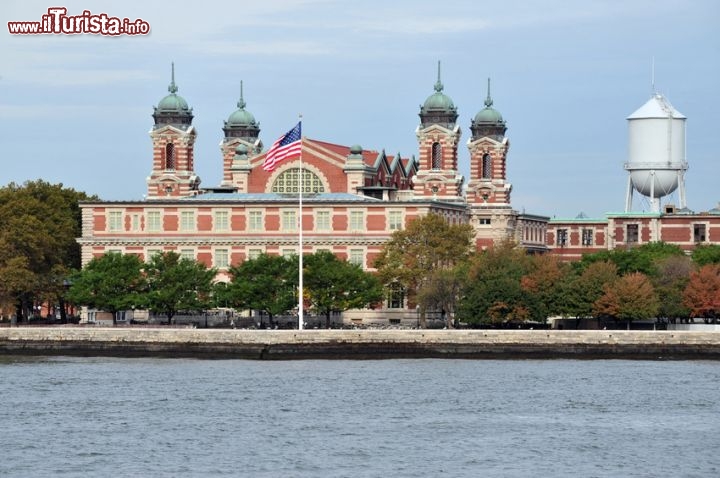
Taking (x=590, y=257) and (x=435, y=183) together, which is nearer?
(x=590, y=257)

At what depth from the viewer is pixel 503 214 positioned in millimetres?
147125

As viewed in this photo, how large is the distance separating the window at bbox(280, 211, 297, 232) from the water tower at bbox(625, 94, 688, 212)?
32970mm

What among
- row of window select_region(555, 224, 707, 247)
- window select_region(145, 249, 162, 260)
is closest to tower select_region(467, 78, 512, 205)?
row of window select_region(555, 224, 707, 247)

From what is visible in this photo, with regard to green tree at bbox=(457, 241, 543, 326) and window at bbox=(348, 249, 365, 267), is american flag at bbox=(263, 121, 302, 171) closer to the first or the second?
green tree at bbox=(457, 241, 543, 326)

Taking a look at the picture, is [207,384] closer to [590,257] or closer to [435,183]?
[590,257]

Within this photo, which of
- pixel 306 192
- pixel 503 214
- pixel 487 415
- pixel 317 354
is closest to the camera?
pixel 487 415

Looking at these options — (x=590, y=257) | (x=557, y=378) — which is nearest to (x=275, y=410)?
(x=557, y=378)

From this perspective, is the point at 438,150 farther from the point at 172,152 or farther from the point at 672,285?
the point at 672,285

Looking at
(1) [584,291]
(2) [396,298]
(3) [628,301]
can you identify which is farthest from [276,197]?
(3) [628,301]

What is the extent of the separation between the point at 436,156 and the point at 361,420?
77649 mm

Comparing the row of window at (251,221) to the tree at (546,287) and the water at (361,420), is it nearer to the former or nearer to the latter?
the tree at (546,287)

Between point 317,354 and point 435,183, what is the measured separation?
4567 centimetres

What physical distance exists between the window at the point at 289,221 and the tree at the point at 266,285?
11114 millimetres

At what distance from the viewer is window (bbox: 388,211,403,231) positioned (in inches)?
5162
